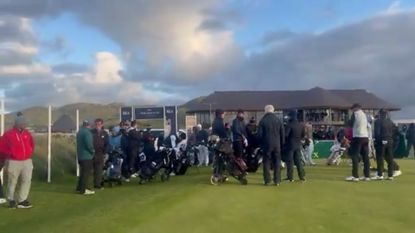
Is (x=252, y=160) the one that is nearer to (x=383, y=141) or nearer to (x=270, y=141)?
(x=270, y=141)

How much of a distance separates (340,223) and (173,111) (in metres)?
19.6

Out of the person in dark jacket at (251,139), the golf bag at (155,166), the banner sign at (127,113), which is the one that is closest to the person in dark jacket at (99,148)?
the golf bag at (155,166)

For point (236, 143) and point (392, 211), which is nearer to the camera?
point (392, 211)

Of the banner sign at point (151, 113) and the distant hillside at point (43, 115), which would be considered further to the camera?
the banner sign at point (151, 113)

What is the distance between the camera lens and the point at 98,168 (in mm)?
18203

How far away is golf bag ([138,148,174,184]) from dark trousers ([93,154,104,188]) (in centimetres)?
161

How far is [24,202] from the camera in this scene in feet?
47.2

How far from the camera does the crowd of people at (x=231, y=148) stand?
14.2m

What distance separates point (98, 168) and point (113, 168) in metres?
1.22

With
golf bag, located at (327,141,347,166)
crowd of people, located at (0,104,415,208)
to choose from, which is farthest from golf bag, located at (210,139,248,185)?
golf bag, located at (327,141,347,166)

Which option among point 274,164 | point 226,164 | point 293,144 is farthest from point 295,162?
point 226,164

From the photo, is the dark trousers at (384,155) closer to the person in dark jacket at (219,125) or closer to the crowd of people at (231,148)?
the crowd of people at (231,148)

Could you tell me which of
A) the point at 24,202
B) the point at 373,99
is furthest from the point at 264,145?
the point at 373,99

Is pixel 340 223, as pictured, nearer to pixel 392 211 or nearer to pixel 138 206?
pixel 392 211
